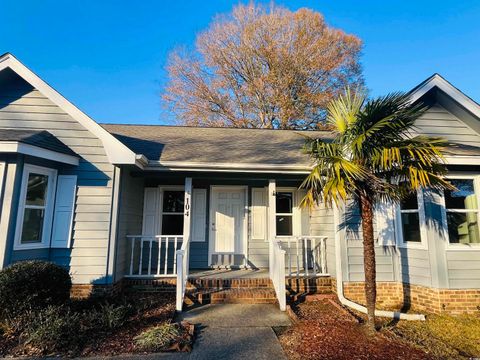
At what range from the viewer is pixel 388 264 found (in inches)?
243

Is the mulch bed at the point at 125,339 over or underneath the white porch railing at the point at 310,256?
underneath

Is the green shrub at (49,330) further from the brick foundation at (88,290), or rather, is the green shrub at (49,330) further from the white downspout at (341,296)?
the white downspout at (341,296)

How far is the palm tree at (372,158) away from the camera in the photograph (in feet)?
13.5

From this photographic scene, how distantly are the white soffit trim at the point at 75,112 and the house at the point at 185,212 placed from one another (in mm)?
21

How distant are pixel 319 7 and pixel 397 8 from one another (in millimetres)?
6986

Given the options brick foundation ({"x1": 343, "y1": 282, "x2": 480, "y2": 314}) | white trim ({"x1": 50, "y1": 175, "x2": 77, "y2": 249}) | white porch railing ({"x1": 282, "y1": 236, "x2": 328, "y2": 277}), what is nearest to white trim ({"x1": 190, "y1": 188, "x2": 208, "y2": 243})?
white porch railing ({"x1": 282, "y1": 236, "x2": 328, "y2": 277})

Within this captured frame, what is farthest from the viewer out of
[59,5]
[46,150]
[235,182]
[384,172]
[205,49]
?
[205,49]

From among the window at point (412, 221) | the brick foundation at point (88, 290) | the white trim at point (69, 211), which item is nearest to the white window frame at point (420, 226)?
the window at point (412, 221)

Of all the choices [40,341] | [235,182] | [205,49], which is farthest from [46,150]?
[205,49]

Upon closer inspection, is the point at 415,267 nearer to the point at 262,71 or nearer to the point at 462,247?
the point at 462,247

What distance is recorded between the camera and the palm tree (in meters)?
4.11

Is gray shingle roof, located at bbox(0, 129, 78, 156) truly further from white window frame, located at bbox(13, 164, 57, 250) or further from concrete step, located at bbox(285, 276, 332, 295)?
concrete step, located at bbox(285, 276, 332, 295)

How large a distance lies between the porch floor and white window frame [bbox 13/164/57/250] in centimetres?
311

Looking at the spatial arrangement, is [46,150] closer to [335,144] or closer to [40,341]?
[40,341]
